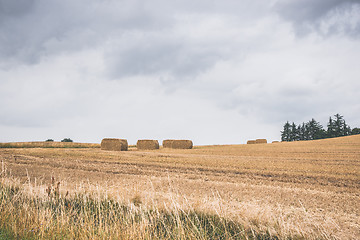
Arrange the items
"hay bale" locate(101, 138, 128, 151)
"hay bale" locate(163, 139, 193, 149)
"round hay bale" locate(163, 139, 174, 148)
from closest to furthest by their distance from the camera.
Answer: "hay bale" locate(101, 138, 128, 151) < "hay bale" locate(163, 139, 193, 149) < "round hay bale" locate(163, 139, 174, 148)

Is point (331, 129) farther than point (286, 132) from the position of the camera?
No

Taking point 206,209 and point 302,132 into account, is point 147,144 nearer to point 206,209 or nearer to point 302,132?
point 206,209

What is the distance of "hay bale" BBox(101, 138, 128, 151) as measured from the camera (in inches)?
999

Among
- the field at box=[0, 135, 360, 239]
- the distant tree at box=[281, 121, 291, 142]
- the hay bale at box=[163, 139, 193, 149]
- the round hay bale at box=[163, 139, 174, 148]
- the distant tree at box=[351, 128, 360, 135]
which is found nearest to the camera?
the field at box=[0, 135, 360, 239]

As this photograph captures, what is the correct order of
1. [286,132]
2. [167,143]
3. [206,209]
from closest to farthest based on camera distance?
1. [206,209]
2. [167,143]
3. [286,132]

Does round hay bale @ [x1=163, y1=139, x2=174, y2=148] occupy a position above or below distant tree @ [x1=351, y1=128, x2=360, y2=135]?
below

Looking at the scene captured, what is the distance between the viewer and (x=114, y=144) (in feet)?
84.0

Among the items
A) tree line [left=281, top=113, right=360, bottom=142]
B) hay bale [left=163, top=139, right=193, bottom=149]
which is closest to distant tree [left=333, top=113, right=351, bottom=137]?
Answer: tree line [left=281, top=113, right=360, bottom=142]

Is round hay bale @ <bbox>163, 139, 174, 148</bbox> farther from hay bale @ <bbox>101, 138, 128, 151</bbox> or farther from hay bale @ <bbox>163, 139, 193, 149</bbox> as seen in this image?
hay bale @ <bbox>101, 138, 128, 151</bbox>

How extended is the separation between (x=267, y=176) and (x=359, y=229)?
16.8 feet

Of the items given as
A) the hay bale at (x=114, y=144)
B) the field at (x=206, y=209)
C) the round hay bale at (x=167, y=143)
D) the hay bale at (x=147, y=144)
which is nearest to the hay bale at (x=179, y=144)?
the round hay bale at (x=167, y=143)

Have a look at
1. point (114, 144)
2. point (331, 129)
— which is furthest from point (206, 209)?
point (331, 129)

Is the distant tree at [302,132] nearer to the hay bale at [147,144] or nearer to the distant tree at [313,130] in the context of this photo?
the distant tree at [313,130]

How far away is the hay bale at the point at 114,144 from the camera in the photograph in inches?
999
